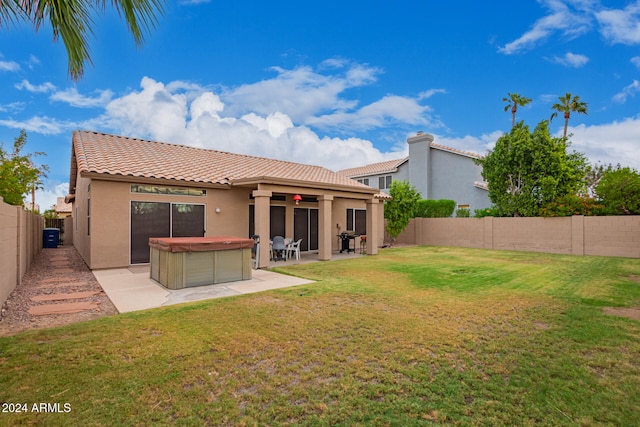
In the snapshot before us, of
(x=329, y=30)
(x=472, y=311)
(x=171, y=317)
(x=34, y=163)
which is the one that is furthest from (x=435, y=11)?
(x=34, y=163)

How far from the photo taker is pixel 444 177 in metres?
28.1

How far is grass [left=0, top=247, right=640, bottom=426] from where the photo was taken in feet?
9.45

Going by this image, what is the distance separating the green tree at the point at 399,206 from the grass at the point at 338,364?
13.3m

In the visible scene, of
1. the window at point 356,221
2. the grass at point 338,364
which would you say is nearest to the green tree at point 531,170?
the window at point 356,221

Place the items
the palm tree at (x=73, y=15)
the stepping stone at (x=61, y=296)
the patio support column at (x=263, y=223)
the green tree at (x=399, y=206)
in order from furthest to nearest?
the green tree at (x=399, y=206)
the patio support column at (x=263, y=223)
the stepping stone at (x=61, y=296)
the palm tree at (x=73, y=15)

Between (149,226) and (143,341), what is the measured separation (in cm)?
768

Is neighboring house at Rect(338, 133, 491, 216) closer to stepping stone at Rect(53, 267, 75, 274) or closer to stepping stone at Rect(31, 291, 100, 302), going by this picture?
stepping stone at Rect(53, 267, 75, 274)

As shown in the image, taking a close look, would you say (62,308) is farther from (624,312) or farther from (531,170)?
(531,170)

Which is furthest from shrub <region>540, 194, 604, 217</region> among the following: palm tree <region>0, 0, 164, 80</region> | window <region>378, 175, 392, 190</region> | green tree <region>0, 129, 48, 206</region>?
green tree <region>0, 129, 48, 206</region>

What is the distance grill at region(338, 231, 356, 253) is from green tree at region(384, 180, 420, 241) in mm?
3772

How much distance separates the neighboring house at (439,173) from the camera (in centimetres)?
2609

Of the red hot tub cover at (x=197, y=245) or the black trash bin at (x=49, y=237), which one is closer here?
the red hot tub cover at (x=197, y=245)

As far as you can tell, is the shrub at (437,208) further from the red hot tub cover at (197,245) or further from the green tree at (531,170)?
the red hot tub cover at (197,245)

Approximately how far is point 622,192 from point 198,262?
59.5ft
